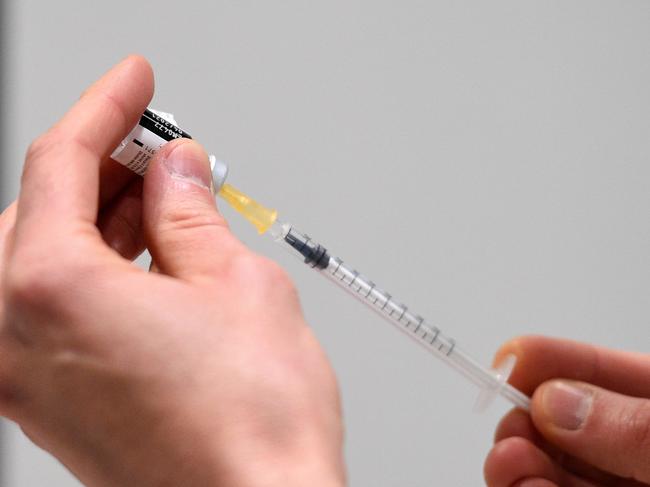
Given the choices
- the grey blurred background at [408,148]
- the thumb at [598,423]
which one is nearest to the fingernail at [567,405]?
the thumb at [598,423]

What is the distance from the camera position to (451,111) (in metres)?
1.14

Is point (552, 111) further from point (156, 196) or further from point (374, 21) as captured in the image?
point (156, 196)

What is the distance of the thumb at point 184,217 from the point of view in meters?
0.63

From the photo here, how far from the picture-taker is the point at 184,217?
657mm

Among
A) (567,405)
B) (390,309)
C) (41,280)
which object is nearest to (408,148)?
(390,309)

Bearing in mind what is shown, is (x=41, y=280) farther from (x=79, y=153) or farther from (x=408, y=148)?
(x=408, y=148)

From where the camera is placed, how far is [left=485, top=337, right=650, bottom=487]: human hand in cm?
86

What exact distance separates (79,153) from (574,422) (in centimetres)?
64

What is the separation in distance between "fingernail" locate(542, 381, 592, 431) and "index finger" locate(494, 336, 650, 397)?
0.07 m

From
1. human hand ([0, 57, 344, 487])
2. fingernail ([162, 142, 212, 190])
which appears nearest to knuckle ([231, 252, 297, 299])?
human hand ([0, 57, 344, 487])

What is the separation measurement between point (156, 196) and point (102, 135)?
82mm

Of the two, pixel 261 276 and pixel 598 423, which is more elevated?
pixel 598 423

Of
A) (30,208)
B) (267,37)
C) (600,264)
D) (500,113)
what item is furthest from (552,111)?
(30,208)

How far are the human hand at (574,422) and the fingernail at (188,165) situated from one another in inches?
18.7
